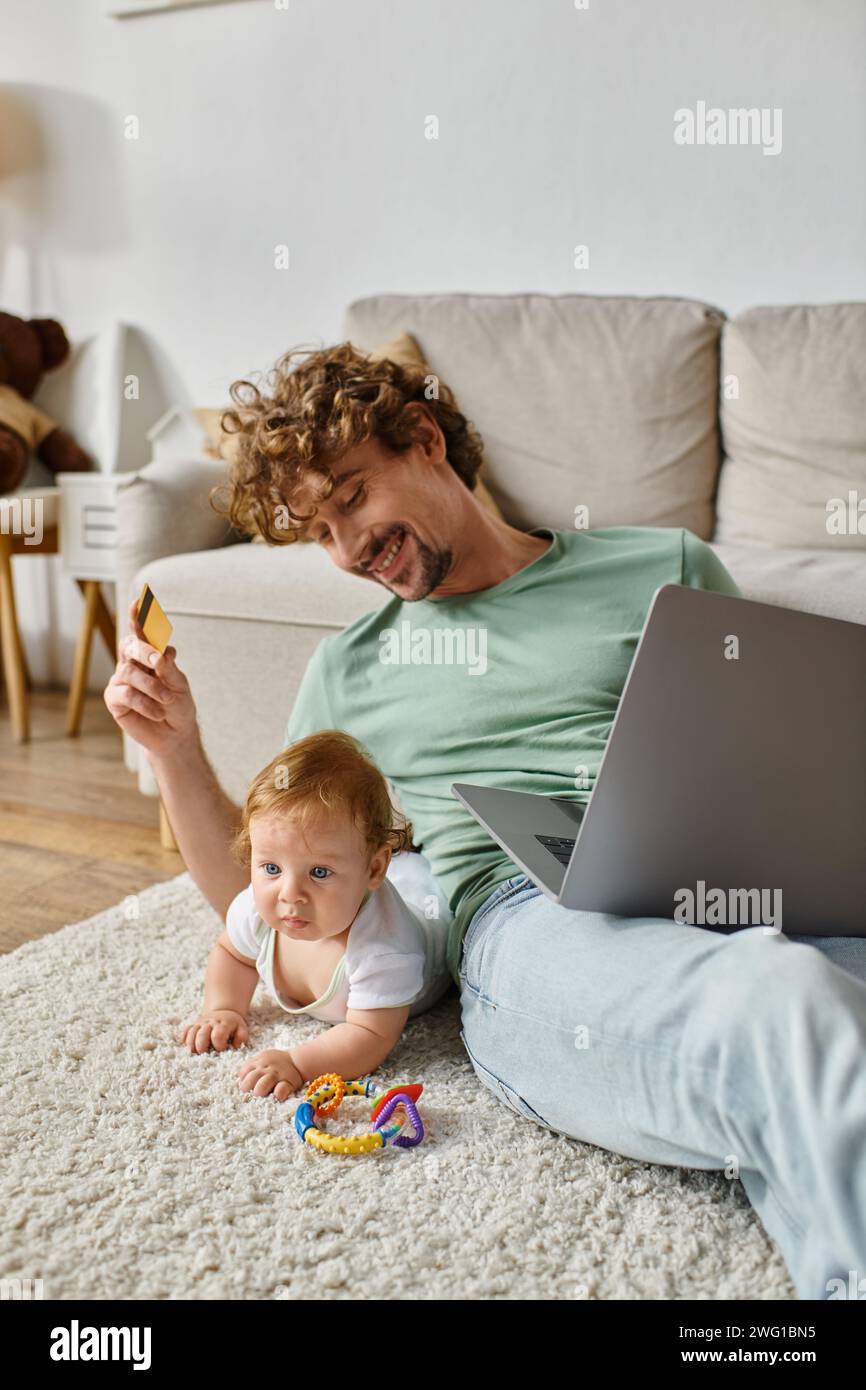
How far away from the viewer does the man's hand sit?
4.16ft

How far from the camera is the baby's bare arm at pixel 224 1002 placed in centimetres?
132

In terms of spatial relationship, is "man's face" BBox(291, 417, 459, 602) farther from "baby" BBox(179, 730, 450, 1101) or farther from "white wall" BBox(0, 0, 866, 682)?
"white wall" BBox(0, 0, 866, 682)

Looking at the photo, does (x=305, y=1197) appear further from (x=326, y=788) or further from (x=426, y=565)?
(x=426, y=565)

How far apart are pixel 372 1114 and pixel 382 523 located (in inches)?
25.8

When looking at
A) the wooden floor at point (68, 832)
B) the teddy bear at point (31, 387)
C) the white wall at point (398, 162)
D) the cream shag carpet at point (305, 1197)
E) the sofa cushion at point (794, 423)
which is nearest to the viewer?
the cream shag carpet at point (305, 1197)

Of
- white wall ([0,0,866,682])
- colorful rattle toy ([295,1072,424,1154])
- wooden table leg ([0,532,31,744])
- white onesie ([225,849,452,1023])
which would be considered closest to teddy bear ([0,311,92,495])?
white wall ([0,0,866,682])

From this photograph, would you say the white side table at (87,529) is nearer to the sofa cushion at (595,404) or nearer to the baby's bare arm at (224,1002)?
the sofa cushion at (595,404)

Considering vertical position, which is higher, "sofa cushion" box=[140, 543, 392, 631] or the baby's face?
"sofa cushion" box=[140, 543, 392, 631]

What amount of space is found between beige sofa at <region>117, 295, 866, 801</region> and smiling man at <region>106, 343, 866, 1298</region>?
425 mm

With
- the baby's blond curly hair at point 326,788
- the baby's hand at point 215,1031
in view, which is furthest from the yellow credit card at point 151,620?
the baby's hand at point 215,1031

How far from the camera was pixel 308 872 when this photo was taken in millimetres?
Result: 1227

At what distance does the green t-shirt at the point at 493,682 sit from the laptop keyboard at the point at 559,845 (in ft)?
0.35

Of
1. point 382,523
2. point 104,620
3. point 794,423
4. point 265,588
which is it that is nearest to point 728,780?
point 382,523
